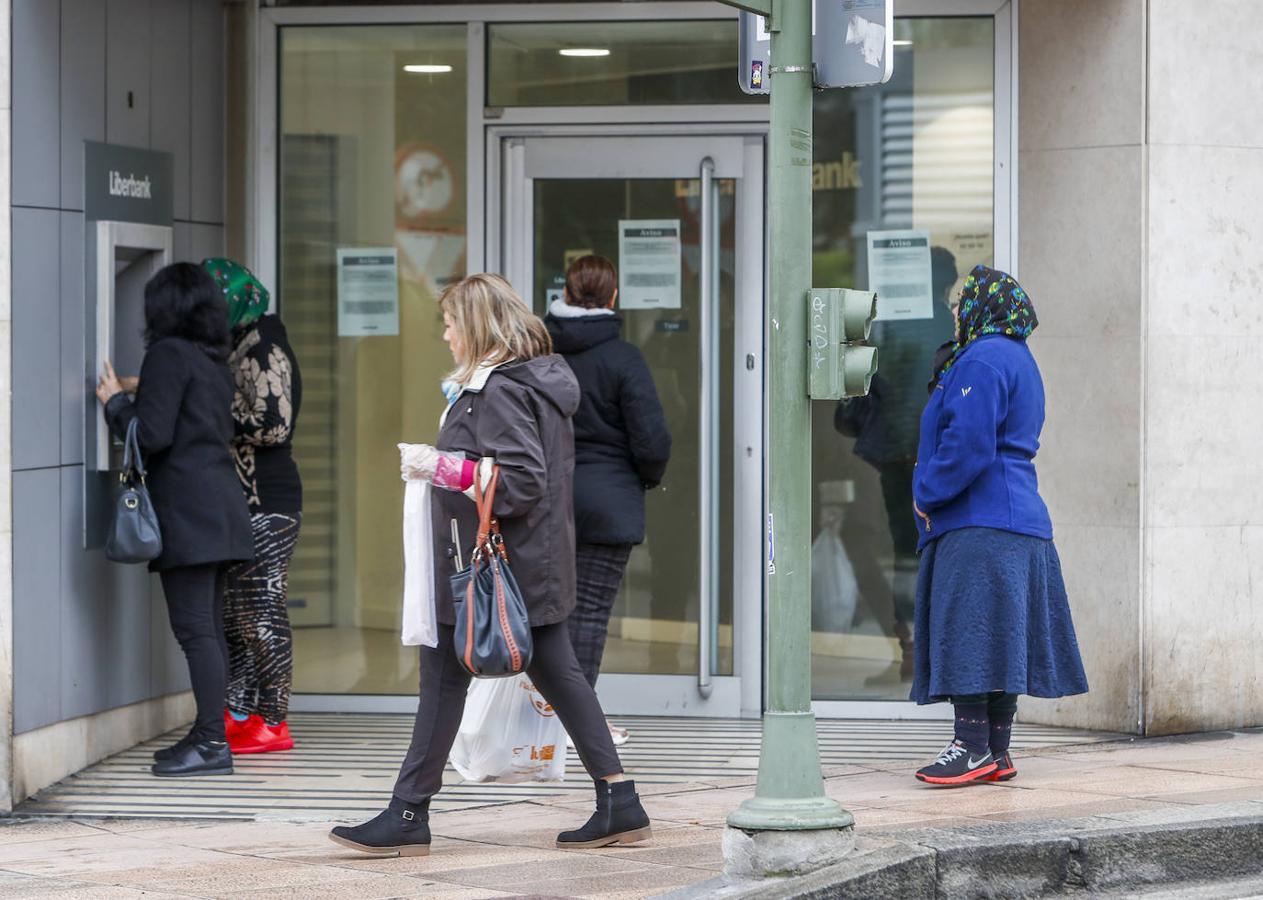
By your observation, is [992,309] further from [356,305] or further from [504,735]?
[356,305]

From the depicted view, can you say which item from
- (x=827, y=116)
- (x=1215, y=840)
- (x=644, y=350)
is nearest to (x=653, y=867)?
(x=1215, y=840)

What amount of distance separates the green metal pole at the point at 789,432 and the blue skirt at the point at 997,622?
1597mm

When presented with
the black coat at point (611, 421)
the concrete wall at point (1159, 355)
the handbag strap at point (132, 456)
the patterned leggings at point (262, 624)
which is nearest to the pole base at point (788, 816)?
the black coat at point (611, 421)

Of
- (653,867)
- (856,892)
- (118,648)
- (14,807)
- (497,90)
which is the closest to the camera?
(856,892)

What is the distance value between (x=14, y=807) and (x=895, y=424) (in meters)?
3.99

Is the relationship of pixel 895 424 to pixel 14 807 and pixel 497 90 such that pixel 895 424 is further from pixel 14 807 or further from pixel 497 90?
pixel 14 807

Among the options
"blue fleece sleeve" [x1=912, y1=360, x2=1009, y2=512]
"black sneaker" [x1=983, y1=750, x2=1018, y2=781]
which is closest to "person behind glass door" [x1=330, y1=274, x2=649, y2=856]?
"blue fleece sleeve" [x1=912, y1=360, x2=1009, y2=512]

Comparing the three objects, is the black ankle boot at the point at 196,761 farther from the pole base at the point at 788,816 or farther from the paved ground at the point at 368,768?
the pole base at the point at 788,816

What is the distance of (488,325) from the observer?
6.03 m

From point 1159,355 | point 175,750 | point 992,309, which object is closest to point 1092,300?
point 1159,355

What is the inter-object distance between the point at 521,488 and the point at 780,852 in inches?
50.3

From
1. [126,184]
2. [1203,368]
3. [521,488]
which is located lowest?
[521,488]

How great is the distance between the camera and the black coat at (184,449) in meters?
7.41

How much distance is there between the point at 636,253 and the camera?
29.1 feet
